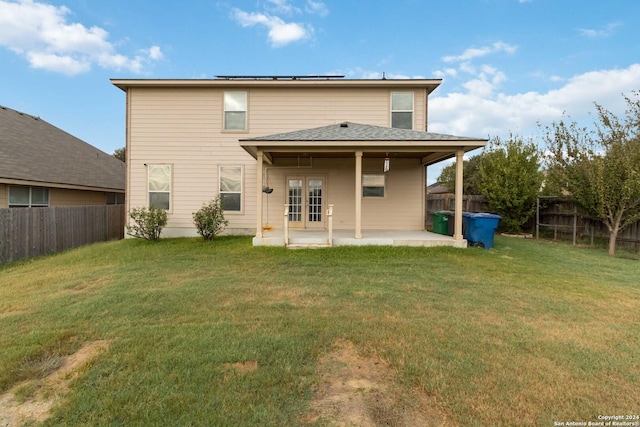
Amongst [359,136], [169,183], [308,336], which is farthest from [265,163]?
[308,336]

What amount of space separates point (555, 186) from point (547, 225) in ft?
5.21

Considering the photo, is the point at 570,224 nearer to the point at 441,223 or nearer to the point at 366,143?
the point at 441,223

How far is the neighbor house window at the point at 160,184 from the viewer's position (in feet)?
35.0

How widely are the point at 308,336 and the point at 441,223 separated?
25.8ft

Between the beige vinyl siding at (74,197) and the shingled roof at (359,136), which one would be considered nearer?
the shingled roof at (359,136)

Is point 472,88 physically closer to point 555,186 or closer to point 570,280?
point 555,186

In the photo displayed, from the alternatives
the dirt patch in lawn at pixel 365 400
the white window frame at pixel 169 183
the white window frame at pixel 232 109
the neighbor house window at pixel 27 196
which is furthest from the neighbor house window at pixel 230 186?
the dirt patch in lawn at pixel 365 400

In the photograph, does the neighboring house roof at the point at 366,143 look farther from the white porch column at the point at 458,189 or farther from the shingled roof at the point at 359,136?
the white porch column at the point at 458,189

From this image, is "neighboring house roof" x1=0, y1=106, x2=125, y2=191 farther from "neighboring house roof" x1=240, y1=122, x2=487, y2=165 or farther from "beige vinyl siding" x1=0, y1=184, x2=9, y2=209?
"neighboring house roof" x1=240, y1=122, x2=487, y2=165

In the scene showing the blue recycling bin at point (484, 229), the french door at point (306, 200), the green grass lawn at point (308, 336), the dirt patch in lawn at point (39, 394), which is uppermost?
the french door at point (306, 200)

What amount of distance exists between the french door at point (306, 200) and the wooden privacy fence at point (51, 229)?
23.8ft

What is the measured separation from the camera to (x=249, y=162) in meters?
10.6

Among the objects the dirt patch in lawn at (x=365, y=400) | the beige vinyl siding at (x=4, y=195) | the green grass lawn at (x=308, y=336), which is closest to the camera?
the dirt patch in lawn at (x=365, y=400)

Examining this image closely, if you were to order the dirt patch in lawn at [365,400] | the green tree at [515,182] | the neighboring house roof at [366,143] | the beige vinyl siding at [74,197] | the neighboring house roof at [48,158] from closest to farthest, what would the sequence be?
the dirt patch in lawn at [365,400]
the neighboring house roof at [366,143]
the neighboring house roof at [48,158]
the beige vinyl siding at [74,197]
the green tree at [515,182]
